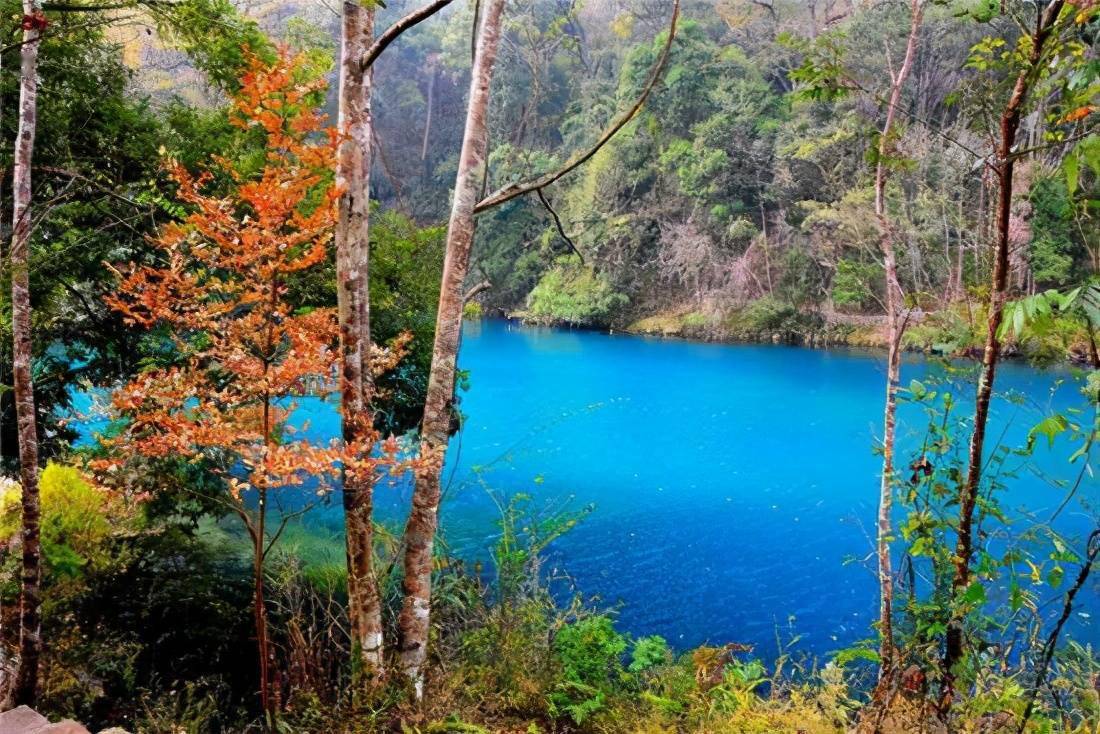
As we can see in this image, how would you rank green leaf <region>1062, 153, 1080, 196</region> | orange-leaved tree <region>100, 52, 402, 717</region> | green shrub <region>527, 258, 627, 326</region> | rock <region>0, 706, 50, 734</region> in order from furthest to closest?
green shrub <region>527, 258, 627, 326</region>, orange-leaved tree <region>100, 52, 402, 717</region>, rock <region>0, 706, 50, 734</region>, green leaf <region>1062, 153, 1080, 196</region>

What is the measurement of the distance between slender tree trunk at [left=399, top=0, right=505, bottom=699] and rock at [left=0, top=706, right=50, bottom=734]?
1.35m

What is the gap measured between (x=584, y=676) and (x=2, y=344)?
472 centimetres

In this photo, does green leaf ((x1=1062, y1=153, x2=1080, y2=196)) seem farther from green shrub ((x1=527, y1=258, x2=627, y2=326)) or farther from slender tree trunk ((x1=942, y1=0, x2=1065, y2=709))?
green shrub ((x1=527, y1=258, x2=627, y2=326))

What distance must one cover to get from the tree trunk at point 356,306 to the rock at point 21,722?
117 cm

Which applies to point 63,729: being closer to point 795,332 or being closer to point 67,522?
point 67,522

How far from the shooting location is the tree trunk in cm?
296

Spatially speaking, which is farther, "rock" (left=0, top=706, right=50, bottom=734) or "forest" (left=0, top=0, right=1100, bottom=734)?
"forest" (left=0, top=0, right=1100, bottom=734)

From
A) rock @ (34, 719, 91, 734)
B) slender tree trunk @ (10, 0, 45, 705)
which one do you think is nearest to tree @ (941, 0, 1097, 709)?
rock @ (34, 719, 91, 734)

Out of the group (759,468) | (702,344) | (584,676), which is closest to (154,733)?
(584,676)

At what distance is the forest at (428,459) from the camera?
2.57 metres

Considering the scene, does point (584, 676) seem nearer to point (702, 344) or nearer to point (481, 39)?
point (481, 39)

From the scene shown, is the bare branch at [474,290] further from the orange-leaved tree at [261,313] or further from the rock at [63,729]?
the rock at [63,729]

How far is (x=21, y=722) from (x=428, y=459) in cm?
158

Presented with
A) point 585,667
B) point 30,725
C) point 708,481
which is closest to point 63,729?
point 30,725
